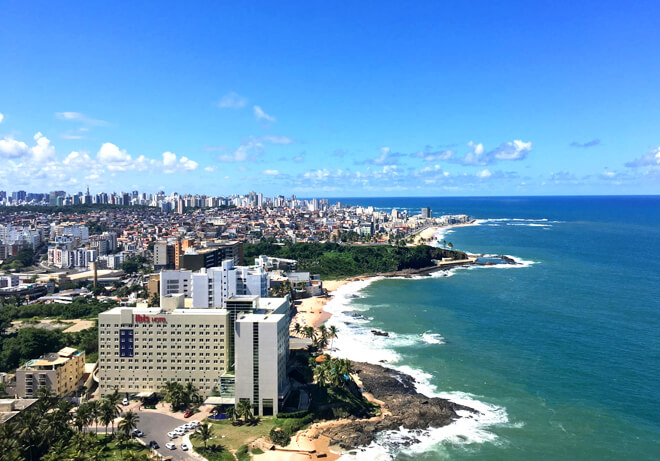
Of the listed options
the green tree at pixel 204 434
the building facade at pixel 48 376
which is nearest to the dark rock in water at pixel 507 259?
the green tree at pixel 204 434

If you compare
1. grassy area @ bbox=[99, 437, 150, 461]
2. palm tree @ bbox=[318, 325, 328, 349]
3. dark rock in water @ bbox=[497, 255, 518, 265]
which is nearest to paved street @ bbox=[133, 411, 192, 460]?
grassy area @ bbox=[99, 437, 150, 461]

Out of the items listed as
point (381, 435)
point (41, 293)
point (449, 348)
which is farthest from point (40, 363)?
point (41, 293)

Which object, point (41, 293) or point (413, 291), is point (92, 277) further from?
point (413, 291)

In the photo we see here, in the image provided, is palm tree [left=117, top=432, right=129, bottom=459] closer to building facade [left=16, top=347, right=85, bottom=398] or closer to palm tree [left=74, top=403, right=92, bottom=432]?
palm tree [left=74, top=403, right=92, bottom=432]

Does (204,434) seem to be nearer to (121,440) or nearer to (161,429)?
(161,429)

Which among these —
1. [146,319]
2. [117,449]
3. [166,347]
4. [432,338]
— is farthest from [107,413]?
[432,338]

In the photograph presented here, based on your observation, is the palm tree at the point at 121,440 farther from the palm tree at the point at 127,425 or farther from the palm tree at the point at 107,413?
the palm tree at the point at 107,413
